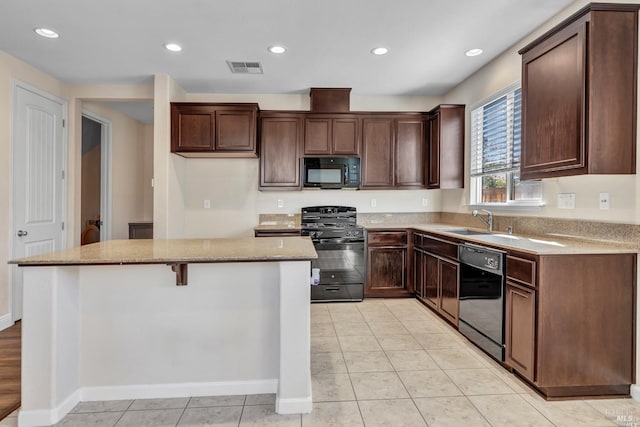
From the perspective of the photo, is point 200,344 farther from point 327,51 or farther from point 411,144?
point 411,144

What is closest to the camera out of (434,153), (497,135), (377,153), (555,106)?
(555,106)

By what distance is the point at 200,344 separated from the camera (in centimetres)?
216

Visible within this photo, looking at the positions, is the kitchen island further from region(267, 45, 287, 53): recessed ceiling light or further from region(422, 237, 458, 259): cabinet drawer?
region(267, 45, 287, 53): recessed ceiling light

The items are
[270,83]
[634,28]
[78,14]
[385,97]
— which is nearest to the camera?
[634,28]

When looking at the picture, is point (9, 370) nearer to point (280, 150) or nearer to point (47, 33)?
point (47, 33)

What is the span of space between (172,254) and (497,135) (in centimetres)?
323

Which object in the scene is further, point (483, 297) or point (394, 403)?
point (483, 297)

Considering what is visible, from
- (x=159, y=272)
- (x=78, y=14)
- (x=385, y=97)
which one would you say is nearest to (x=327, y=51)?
(x=385, y=97)

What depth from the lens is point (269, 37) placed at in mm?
3033

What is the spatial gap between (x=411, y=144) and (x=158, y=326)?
140 inches

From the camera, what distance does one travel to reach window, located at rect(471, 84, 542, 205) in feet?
10.5

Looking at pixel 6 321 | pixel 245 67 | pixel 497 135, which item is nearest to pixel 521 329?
pixel 497 135

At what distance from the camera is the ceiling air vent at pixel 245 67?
3581mm

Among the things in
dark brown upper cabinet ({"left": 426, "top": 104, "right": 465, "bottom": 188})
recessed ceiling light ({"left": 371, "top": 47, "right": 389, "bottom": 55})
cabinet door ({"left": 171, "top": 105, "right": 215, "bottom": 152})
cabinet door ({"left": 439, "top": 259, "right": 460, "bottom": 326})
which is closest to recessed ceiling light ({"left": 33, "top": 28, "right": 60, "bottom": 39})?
cabinet door ({"left": 171, "top": 105, "right": 215, "bottom": 152})
